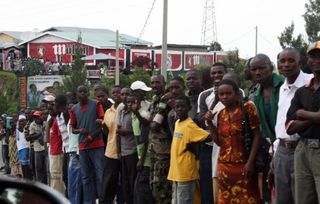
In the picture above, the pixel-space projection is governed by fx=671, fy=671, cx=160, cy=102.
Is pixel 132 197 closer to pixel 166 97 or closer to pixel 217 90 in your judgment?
pixel 166 97

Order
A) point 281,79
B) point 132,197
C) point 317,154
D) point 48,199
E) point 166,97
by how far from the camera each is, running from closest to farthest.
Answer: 1. point 48,199
2. point 317,154
3. point 281,79
4. point 166,97
5. point 132,197

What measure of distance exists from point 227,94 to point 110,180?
132 inches

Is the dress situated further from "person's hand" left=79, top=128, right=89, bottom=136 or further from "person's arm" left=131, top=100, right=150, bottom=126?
"person's hand" left=79, top=128, right=89, bottom=136

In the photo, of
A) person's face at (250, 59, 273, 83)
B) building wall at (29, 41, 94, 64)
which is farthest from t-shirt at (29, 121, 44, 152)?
building wall at (29, 41, 94, 64)

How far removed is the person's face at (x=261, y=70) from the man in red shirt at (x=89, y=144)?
375cm

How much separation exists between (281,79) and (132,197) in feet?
11.5

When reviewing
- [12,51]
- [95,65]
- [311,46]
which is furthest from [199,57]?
[311,46]

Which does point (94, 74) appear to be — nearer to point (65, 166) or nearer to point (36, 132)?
point (36, 132)

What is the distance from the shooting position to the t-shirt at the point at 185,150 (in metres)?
7.57

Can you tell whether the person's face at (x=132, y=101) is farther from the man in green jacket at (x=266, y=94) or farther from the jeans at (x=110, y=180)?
the man in green jacket at (x=266, y=94)

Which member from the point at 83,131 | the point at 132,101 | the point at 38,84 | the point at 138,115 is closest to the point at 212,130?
the point at 138,115

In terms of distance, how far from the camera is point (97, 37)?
68.9m

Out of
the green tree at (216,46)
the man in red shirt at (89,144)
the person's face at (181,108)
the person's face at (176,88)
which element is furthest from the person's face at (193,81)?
the green tree at (216,46)

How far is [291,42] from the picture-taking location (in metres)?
30.9
